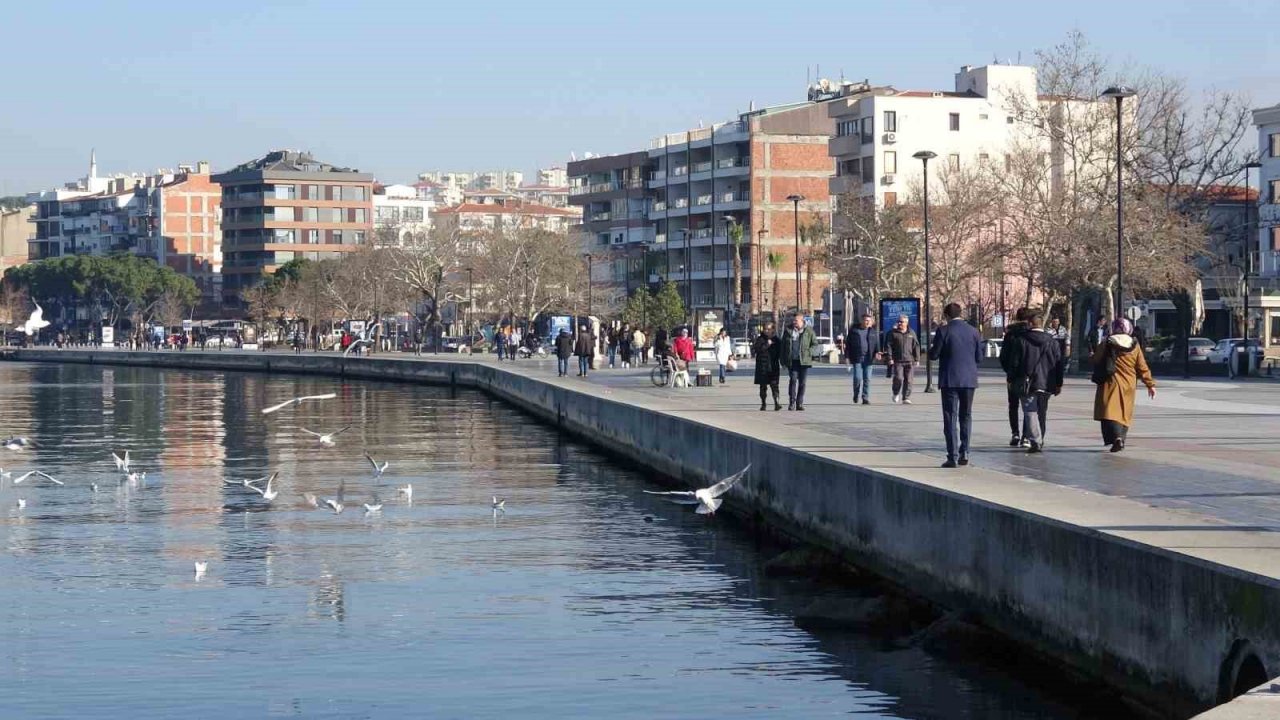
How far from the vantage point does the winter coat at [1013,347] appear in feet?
73.7

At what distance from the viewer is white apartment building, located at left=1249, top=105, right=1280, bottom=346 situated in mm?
99375

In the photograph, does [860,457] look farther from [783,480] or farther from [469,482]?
[469,482]

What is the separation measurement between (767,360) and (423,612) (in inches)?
716

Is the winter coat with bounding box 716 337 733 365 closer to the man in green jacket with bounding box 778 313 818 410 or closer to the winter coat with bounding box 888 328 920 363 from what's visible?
the winter coat with bounding box 888 328 920 363

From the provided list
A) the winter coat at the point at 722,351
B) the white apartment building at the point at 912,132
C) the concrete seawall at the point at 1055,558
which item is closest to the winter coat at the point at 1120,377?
the concrete seawall at the point at 1055,558

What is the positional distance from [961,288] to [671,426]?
58387mm

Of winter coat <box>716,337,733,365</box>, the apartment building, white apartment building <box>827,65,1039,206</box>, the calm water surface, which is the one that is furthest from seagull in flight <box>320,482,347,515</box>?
the apartment building

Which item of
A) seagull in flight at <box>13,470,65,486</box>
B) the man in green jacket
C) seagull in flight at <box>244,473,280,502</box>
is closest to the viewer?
seagull in flight at <box>244,473,280,502</box>

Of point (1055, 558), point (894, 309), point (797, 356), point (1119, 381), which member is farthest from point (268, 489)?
point (894, 309)

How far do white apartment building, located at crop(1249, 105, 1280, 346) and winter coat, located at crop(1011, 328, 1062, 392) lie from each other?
78.3 meters

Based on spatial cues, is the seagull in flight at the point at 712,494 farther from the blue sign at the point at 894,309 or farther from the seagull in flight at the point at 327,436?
the blue sign at the point at 894,309

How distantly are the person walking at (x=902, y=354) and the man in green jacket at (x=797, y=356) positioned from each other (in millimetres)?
1636

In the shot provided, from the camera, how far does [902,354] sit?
36.5m

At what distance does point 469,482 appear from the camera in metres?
30.7
